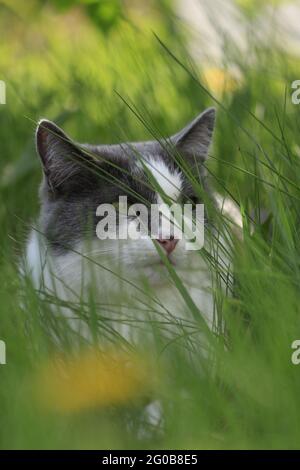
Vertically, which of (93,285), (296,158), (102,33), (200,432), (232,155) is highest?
(102,33)

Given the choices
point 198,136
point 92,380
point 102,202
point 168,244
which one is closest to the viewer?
point 92,380

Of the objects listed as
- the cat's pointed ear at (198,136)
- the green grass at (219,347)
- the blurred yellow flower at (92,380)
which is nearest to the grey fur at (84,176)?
the cat's pointed ear at (198,136)

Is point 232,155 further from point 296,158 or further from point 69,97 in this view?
point 69,97

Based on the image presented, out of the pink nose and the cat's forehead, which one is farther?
the cat's forehead

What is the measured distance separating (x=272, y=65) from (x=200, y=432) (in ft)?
5.96

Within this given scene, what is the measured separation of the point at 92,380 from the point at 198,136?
1.10 metres

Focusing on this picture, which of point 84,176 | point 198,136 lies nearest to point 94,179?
point 84,176

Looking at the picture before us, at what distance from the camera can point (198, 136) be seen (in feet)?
→ 8.34

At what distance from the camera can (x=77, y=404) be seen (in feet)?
5.11

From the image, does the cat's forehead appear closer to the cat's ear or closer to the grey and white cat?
the grey and white cat

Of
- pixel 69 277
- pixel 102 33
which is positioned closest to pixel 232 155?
pixel 69 277

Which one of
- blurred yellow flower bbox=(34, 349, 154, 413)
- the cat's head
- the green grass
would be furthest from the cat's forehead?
blurred yellow flower bbox=(34, 349, 154, 413)

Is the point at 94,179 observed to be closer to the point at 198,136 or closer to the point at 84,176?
the point at 84,176

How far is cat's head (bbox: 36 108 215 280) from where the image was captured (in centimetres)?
237
